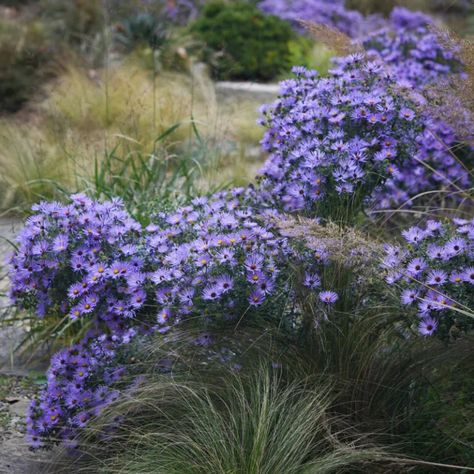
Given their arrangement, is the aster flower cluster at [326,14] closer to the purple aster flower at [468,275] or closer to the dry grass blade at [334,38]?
the dry grass blade at [334,38]

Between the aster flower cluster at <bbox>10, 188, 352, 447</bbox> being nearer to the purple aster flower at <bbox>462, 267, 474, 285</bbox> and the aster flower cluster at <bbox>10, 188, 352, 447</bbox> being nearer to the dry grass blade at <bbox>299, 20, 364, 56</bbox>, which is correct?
the purple aster flower at <bbox>462, 267, 474, 285</bbox>

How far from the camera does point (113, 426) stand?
288 cm

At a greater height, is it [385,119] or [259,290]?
[385,119]

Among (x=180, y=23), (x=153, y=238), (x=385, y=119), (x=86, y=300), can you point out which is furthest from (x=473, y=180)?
(x=180, y=23)

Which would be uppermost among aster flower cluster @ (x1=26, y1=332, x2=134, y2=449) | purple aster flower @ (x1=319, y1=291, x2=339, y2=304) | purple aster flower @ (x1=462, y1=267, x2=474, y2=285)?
purple aster flower @ (x1=462, y1=267, x2=474, y2=285)

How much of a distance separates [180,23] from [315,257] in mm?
8463

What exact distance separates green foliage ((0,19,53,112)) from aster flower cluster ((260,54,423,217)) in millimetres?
4478

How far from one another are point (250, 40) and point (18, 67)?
2.49 metres

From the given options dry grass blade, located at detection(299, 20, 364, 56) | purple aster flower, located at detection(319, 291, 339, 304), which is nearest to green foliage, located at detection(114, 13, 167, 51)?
dry grass blade, located at detection(299, 20, 364, 56)

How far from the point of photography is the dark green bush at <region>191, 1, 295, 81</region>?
8945 mm

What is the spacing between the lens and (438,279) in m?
2.63

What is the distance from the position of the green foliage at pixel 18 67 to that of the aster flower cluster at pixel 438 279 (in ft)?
18.7

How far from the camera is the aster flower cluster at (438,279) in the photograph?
258cm

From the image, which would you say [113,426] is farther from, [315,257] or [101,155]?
[101,155]
